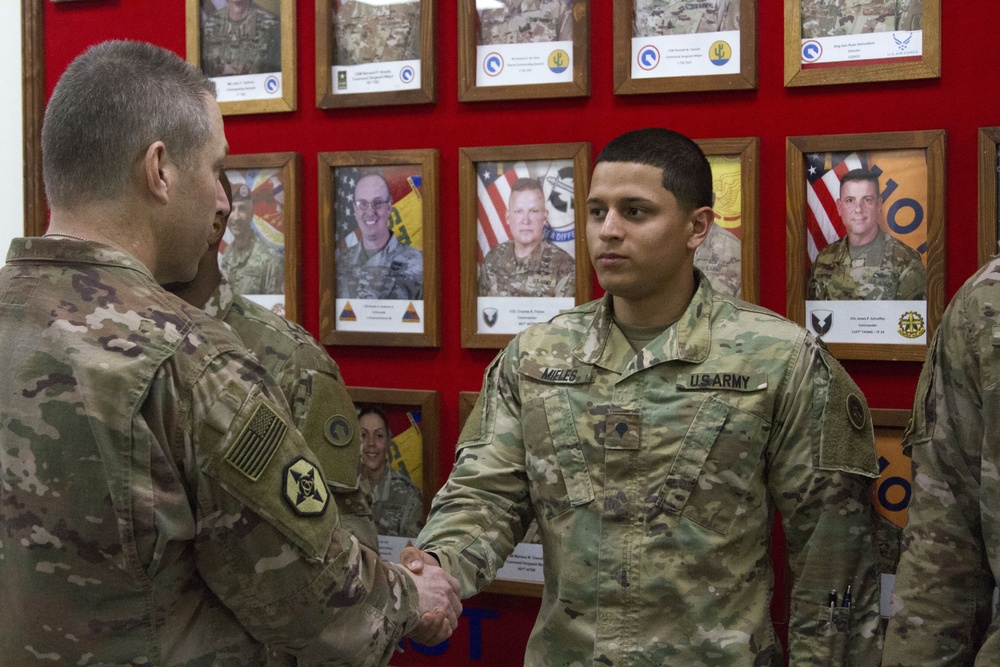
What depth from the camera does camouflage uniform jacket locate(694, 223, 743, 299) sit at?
2404mm

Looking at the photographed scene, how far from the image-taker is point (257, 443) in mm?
1321

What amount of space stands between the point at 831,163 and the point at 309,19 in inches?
56.3

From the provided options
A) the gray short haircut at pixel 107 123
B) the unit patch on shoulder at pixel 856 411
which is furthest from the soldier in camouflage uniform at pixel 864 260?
the gray short haircut at pixel 107 123

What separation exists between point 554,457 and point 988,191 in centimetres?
108

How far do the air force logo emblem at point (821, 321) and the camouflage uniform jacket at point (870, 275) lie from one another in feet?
0.10

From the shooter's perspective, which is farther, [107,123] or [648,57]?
[648,57]

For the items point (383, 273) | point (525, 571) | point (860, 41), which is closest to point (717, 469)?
point (525, 571)

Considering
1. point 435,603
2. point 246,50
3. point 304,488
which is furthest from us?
point 246,50

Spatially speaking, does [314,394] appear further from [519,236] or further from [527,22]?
[527,22]

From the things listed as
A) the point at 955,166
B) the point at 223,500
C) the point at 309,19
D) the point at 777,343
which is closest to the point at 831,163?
the point at 955,166

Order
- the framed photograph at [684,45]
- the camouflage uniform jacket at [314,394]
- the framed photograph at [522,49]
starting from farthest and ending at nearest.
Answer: the framed photograph at [522,49], the framed photograph at [684,45], the camouflage uniform jacket at [314,394]

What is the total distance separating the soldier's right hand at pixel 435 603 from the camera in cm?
188

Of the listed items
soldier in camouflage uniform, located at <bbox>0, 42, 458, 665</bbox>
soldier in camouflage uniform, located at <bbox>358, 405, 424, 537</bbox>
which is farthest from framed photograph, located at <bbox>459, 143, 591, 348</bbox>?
soldier in camouflage uniform, located at <bbox>0, 42, 458, 665</bbox>

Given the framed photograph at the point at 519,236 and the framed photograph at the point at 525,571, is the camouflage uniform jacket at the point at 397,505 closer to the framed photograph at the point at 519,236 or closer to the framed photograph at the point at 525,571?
the framed photograph at the point at 525,571
